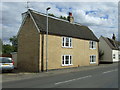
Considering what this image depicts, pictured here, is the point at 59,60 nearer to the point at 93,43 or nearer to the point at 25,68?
the point at 25,68

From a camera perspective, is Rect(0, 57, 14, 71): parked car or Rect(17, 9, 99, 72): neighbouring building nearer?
Rect(0, 57, 14, 71): parked car

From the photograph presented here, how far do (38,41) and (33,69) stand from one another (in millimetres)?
3608

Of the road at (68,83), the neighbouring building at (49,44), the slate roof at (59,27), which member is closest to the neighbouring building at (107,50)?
the slate roof at (59,27)

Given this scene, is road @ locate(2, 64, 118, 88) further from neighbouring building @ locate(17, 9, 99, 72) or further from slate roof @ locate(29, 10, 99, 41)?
slate roof @ locate(29, 10, 99, 41)

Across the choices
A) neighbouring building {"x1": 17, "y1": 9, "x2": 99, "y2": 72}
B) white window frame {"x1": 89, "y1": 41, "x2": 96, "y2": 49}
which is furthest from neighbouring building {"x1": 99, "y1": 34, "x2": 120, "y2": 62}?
neighbouring building {"x1": 17, "y1": 9, "x2": 99, "y2": 72}

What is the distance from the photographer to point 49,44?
2305 cm

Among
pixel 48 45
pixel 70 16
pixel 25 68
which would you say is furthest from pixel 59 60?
pixel 70 16

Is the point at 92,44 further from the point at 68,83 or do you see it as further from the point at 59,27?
the point at 68,83

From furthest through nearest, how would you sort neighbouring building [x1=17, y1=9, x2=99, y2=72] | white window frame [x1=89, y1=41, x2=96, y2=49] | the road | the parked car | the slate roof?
white window frame [x1=89, y1=41, x2=96, y2=49], the slate roof, neighbouring building [x1=17, y1=9, x2=99, y2=72], the parked car, the road

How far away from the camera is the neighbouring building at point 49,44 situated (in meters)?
22.2

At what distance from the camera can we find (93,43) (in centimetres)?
3300

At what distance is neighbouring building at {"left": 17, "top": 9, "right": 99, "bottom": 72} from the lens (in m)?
22.2

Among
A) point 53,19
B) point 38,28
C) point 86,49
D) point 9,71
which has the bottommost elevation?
point 9,71

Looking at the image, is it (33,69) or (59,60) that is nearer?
(33,69)
